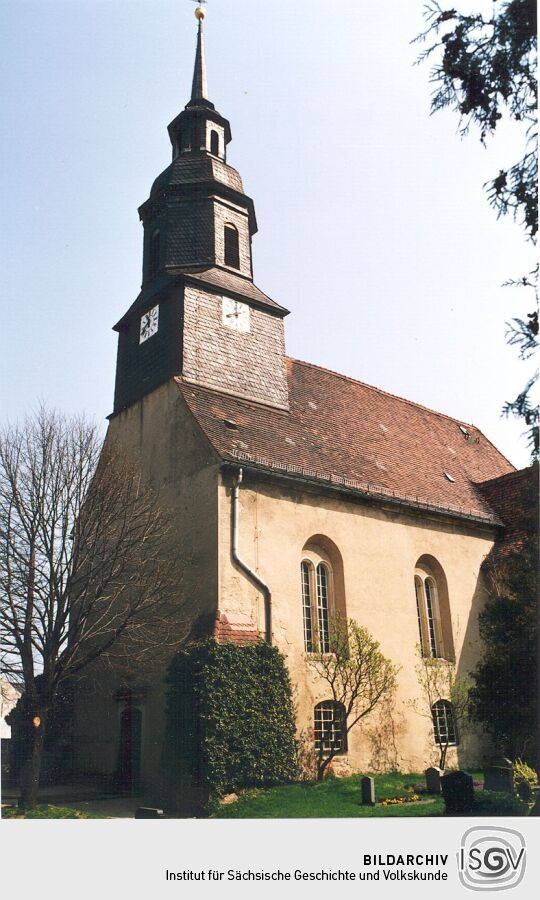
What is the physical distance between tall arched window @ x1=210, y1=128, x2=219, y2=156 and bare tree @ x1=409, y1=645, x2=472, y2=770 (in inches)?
625

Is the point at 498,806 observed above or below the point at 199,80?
below

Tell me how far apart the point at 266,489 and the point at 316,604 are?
2.93 meters

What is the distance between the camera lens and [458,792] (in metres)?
11.1

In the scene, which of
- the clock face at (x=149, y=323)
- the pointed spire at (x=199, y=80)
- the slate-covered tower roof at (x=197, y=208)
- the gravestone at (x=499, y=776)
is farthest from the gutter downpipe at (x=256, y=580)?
the pointed spire at (x=199, y=80)

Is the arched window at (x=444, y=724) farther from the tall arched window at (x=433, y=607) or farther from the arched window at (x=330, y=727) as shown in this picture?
the arched window at (x=330, y=727)

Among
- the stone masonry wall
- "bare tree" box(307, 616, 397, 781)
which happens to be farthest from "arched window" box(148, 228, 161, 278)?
"bare tree" box(307, 616, 397, 781)

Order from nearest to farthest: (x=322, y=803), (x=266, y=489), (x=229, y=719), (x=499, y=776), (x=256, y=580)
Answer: (x=322, y=803) → (x=499, y=776) → (x=229, y=719) → (x=256, y=580) → (x=266, y=489)

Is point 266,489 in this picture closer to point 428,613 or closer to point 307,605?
point 307,605

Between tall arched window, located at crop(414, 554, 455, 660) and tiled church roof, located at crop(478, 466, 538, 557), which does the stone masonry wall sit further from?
tiled church roof, located at crop(478, 466, 538, 557)

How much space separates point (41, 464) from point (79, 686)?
20.0 ft

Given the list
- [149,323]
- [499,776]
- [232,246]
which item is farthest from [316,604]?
[232,246]
